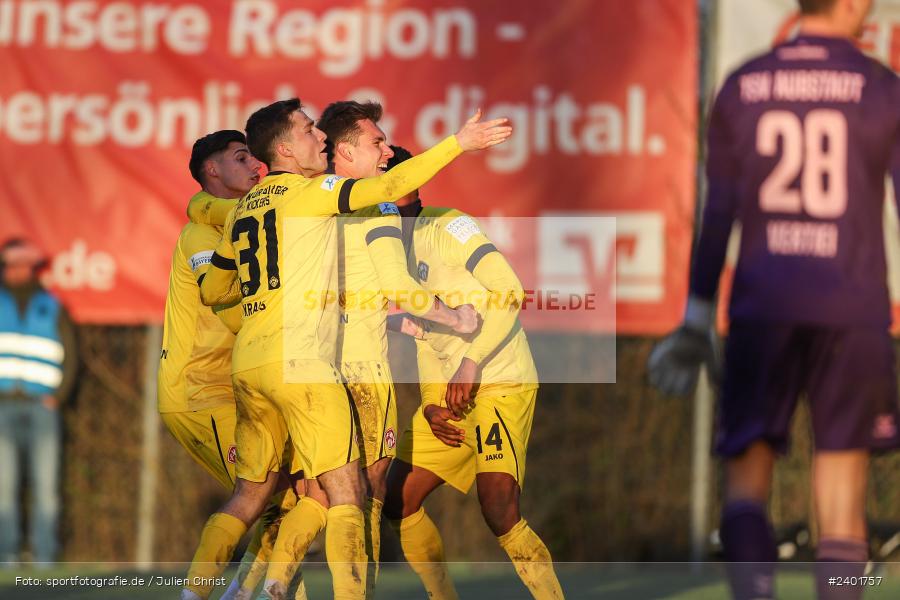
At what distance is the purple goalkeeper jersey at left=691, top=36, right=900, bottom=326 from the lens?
4.64 meters

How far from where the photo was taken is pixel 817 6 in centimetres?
476

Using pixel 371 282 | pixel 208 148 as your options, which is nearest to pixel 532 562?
pixel 371 282

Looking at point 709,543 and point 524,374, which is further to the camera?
point 709,543

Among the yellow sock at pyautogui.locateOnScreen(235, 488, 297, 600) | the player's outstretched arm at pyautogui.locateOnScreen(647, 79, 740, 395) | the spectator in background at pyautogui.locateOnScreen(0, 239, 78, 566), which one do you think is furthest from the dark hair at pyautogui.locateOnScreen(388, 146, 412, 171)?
the spectator in background at pyautogui.locateOnScreen(0, 239, 78, 566)

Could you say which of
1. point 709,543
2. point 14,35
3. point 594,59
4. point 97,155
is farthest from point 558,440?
point 14,35

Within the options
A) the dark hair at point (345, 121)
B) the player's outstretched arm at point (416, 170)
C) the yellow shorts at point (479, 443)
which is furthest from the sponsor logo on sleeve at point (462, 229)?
the player's outstretched arm at point (416, 170)

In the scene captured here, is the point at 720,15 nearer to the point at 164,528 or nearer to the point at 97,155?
the point at 97,155

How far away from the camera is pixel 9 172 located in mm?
10320

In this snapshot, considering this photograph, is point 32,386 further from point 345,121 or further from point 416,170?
point 416,170

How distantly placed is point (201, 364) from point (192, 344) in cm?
11

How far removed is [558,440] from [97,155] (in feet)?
12.5

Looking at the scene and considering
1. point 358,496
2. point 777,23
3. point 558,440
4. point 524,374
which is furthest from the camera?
point 558,440

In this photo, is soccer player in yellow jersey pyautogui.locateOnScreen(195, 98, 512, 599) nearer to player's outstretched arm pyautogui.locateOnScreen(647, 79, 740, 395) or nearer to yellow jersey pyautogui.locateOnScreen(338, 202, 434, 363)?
yellow jersey pyautogui.locateOnScreen(338, 202, 434, 363)

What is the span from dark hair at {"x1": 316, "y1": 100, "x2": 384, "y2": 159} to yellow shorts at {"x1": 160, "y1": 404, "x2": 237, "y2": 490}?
1.31 metres
